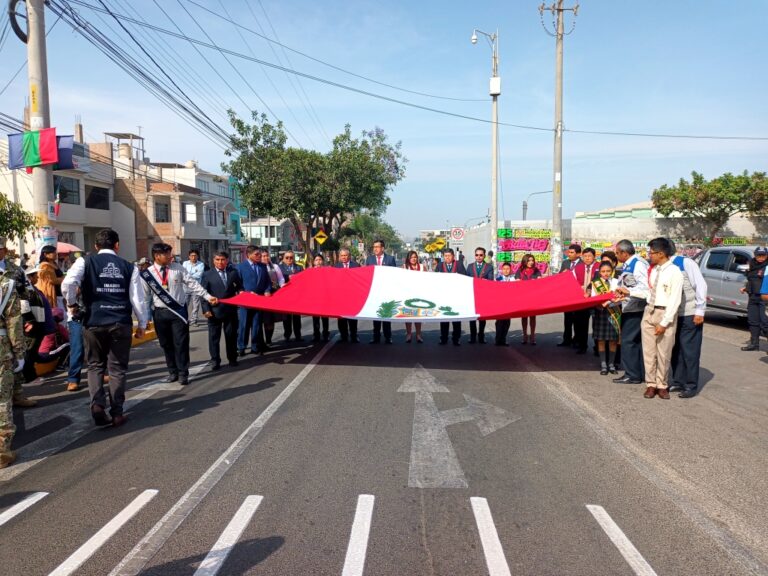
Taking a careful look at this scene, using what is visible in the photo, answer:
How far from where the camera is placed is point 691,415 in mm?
6258

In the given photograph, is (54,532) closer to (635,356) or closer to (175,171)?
(635,356)

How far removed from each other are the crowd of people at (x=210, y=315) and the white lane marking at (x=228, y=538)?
2.49 metres

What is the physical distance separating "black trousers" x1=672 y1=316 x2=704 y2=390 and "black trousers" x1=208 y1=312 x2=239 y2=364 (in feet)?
21.2

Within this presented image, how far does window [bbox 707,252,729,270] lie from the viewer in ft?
44.9

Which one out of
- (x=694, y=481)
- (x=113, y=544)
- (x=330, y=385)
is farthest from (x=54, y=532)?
(x=694, y=481)

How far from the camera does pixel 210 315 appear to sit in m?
8.37

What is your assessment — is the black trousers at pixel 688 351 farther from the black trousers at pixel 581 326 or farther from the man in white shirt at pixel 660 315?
the black trousers at pixel 581 326

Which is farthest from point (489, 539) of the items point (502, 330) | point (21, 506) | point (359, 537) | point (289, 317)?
point (289, 317)

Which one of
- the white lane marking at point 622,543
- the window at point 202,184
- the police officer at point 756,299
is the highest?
the window at point 202,184

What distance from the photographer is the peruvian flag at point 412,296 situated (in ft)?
27.5

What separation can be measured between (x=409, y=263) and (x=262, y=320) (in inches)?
124

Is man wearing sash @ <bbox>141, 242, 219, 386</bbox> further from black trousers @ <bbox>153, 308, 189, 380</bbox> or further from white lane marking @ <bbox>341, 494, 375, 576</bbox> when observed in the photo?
white lane marking @ <bbox>341, 494, 375, 576</bbox>

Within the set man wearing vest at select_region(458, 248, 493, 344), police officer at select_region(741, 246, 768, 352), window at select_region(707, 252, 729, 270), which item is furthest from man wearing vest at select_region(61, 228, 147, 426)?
window at select_region(707, 252, 729, 270)

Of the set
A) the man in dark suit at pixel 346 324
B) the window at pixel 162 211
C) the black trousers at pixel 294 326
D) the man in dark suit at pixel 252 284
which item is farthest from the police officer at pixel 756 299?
the window at pixel 162 211
